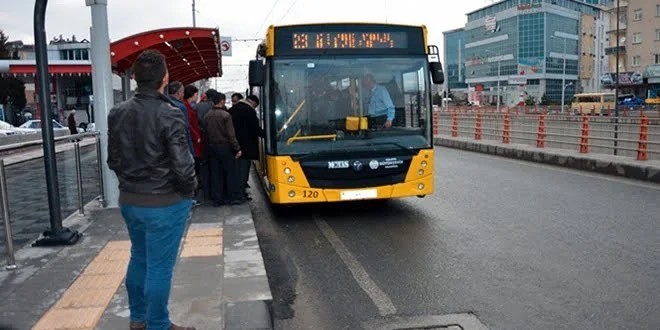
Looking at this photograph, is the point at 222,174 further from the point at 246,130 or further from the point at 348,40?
the point at 348,40

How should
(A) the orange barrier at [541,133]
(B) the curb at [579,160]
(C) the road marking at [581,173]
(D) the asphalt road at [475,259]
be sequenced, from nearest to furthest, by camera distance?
(D) the asphalt road at [475,259] < (C) the road marking at [581,173] < (B) the curb at [579,160] < (A) the orange barrier at [541,133]

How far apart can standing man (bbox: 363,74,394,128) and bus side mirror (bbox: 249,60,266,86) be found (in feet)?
4.95

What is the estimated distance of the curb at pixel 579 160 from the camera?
1227 centimetres

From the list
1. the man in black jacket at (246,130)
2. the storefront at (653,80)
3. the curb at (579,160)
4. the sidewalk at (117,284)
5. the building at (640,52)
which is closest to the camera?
the sidewalk at (117,284)

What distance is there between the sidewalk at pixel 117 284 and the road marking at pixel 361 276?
38.6 inches

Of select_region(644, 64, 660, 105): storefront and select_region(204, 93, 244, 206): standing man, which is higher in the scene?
select_region(644, 64, 660, 105): storefront

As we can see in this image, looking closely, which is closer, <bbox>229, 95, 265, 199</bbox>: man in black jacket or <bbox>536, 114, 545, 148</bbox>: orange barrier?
<bbox>229, 95, 265, 199</bbox>: man in black jacket

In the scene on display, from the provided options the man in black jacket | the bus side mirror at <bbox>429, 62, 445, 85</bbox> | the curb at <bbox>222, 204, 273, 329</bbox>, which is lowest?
the curb at <bbox>222, 204, 273, 329</bbox>

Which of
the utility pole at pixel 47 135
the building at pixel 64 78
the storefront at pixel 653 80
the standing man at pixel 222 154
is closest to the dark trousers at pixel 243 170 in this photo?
the standing man at pixel 222 154

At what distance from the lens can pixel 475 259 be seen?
21.2ft

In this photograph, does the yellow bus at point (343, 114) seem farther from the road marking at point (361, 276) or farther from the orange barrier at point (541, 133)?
the orange barrier at point (541, 133)

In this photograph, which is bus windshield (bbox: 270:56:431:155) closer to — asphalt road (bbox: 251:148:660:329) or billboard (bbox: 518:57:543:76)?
asphalt road (bbox: 251:148:660:329)

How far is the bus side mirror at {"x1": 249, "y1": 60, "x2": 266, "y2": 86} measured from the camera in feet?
28.0

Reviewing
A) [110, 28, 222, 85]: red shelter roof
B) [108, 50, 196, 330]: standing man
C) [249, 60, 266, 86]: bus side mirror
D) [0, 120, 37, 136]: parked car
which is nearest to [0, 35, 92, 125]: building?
[0, 120, 37, 136]: parked car
